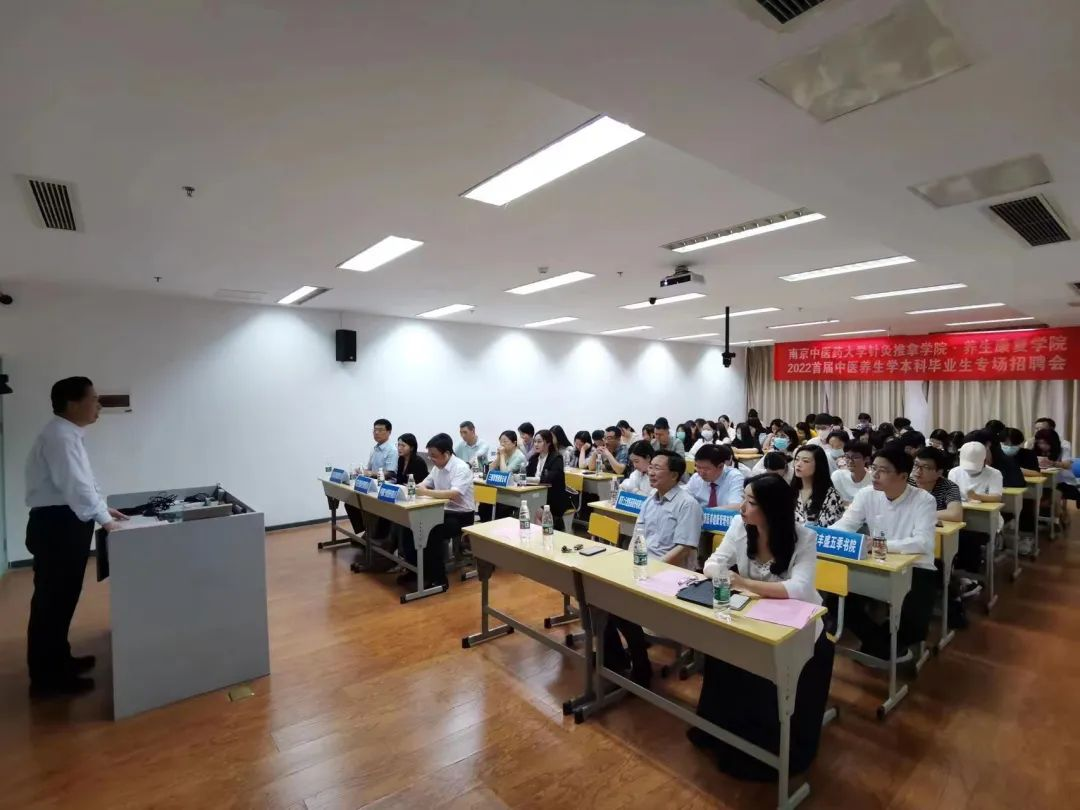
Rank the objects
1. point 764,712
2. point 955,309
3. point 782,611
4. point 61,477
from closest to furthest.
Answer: point 782,611 < point 764,712 < point 61,477 < point 955,309

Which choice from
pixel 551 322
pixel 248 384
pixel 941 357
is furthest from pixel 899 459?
pixel 941 357

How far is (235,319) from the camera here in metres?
6.68

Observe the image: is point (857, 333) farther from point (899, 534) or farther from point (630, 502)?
point (630, 502)

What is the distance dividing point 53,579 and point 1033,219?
6209 mm

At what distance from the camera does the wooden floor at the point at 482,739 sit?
2.29 m

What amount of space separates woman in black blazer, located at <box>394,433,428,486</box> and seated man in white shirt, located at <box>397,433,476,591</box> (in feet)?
1.29

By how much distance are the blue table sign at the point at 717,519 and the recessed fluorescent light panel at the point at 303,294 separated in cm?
462

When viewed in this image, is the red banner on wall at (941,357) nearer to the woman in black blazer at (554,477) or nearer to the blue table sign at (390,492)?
the woman in black blazer at (554,477)

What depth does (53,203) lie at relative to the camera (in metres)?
3.16

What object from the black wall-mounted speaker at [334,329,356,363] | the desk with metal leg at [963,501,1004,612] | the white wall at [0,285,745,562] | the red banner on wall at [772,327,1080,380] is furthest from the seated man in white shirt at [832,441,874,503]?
the black wall-mounted speaker at [334,329,356,363]

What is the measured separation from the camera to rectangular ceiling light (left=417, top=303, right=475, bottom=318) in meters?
6.90

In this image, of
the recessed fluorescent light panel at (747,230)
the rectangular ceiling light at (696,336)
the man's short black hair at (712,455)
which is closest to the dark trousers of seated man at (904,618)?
the man's short black hair at (712,455)

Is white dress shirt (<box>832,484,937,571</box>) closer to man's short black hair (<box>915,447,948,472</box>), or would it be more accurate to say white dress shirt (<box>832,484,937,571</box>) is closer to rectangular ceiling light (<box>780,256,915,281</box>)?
man's short black hair (<box>915,447,948,472</box>)

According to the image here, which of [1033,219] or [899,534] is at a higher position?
[1033,219]
